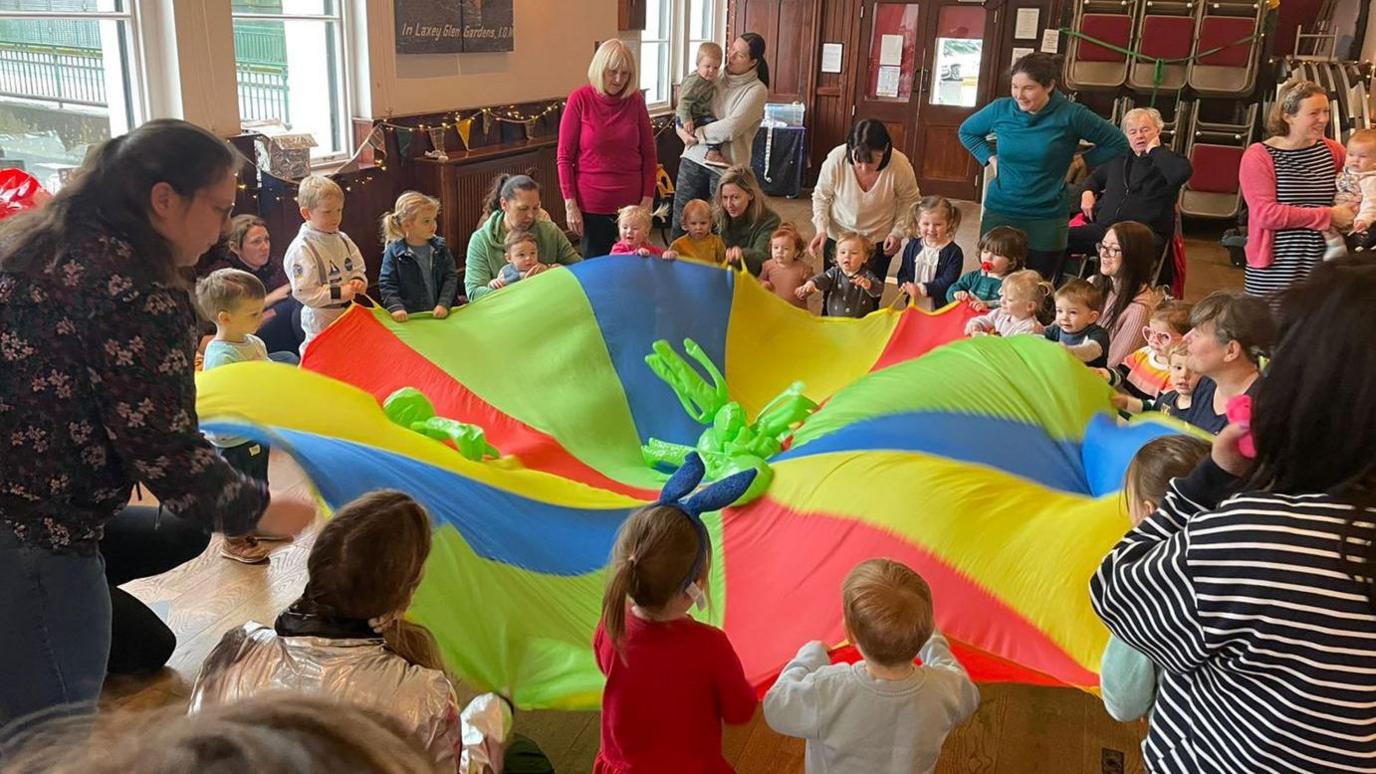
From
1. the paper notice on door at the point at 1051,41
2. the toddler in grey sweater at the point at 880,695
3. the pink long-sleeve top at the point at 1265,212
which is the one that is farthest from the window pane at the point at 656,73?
the toddler in grey sweater at the point at 880,695

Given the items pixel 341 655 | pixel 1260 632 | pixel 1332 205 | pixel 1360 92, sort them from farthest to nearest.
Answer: pixel 1360 92 < pixel 1332 205 < pixel 341 655 < pixel 1260 632

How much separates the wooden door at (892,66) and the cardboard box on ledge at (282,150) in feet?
19.6

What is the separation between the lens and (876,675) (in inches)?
64.7

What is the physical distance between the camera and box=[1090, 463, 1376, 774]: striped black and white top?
106 cm

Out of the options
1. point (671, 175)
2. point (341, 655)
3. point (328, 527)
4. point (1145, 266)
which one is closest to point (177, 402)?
point (328, 527)

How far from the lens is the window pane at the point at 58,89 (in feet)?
12.5

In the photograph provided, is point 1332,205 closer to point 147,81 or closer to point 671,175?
point 147,81

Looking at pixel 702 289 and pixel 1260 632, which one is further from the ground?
pixel 1260 632

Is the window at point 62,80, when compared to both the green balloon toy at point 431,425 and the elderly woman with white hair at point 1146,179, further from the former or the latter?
the elderly woman with white hair at point 1146,179

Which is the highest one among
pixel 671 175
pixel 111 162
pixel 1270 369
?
pixel 111 162

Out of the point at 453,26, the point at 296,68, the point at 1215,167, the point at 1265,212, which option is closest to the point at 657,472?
the point at 1265,212

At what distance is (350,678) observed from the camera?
1361 mm

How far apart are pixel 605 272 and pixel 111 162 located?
6.83 feet

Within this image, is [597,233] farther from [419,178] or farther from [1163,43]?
[1163,43]
